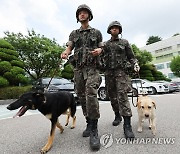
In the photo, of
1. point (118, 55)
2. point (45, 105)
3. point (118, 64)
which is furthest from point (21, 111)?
point (118, 55)

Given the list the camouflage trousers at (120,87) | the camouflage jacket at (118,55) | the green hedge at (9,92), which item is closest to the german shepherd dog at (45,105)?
the camouflage trousers at (120,87)

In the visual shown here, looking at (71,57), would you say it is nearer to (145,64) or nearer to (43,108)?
(43,108)

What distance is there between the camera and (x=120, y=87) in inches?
140

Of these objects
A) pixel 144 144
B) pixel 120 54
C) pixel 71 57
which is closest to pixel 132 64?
pixel 120 54

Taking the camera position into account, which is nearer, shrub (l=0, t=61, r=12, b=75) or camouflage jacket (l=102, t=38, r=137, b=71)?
camouflage jacket (l=102, t=38, r=137, b=71)

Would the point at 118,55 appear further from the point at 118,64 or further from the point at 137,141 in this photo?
the point at 137,141

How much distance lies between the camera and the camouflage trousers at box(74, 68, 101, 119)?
313 centimetres

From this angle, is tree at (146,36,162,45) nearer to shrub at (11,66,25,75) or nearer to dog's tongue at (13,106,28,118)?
shrub at (11,66,25,75)

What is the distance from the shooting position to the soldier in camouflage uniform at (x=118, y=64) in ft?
11.6

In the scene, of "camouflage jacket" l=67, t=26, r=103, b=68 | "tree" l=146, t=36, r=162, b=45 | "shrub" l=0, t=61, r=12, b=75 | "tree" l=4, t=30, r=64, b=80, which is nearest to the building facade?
"tree" l=146, t=36, r=162, b=45

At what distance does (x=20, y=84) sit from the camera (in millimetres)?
13906

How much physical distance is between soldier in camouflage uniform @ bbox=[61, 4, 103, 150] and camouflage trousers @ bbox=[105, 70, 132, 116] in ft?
1.53

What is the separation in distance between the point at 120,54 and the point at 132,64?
0.28m

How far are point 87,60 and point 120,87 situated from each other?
75cm
